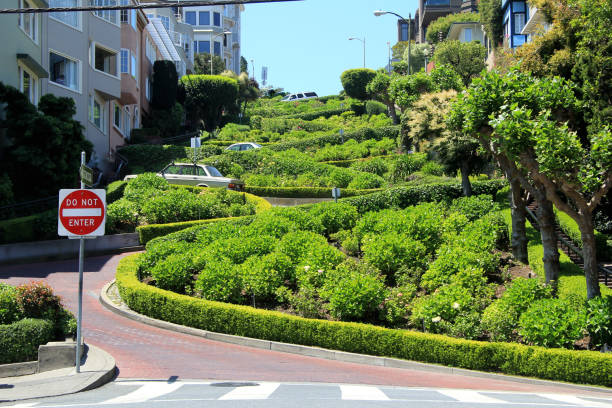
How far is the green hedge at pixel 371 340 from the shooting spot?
13.2 meters

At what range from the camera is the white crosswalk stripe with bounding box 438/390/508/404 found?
921cm

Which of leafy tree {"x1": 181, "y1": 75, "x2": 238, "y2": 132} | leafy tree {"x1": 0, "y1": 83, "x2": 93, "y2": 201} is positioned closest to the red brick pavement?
leafy tree {"x1": 0, "y1": 83, "x2": 93, "y2": 201}

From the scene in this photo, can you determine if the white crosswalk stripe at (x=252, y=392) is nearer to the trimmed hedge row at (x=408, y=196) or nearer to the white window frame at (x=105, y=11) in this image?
the trimmed hedge row at (x=408, y=196)

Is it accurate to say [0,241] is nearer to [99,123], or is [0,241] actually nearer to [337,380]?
[337,380]

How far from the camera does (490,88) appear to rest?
16578 mm

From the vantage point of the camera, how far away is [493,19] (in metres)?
56.5

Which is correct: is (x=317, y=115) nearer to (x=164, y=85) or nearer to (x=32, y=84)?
(x=164, y=85)

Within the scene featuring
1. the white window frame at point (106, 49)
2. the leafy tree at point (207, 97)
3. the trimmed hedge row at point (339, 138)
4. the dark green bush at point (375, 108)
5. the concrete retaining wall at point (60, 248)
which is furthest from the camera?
the dark green bush at point (375, 108)

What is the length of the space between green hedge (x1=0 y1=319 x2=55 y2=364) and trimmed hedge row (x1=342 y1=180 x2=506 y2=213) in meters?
14.0

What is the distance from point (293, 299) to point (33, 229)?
399 inches

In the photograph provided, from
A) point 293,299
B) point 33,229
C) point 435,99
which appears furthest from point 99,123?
point 293,299

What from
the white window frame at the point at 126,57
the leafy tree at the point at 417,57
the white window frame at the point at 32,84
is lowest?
the white window frame at the point at 32,84

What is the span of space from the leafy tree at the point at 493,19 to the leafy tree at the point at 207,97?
72.5 feet

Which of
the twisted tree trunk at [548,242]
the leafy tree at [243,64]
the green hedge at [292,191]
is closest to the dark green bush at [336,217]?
the twisted tree trunk at [548,242]
